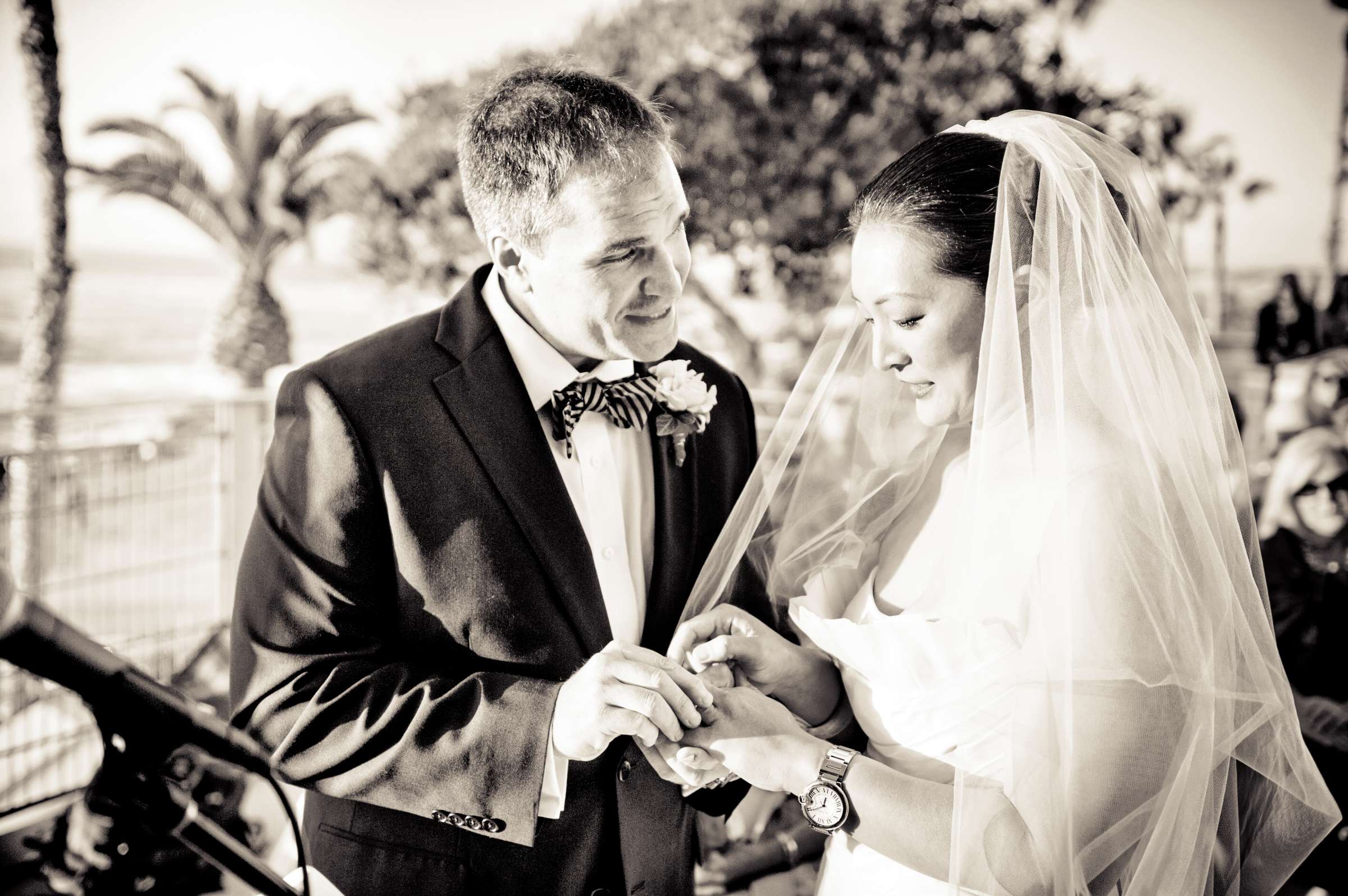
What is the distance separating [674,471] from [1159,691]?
105cm

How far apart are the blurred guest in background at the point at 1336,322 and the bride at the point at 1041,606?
17.1 feet

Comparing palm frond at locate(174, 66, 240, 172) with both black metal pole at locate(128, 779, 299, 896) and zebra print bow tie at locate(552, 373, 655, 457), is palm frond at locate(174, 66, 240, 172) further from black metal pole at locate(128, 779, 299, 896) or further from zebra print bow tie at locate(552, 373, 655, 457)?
black metal pole at locate(128, 779, 299, 896)

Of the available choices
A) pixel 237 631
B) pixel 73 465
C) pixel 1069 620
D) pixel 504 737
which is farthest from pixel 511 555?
pixel 73 465

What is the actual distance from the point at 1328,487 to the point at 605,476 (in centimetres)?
364

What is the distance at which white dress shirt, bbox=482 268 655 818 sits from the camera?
1999 millimetres

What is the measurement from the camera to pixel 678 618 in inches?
82.3

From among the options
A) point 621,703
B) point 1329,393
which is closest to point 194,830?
point 621,703

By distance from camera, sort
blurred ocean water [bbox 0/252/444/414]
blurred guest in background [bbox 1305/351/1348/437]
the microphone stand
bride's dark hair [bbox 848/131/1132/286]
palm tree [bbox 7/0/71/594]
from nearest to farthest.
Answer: the microphone stand → bride's dark hair [bbox 848/131/1132/286] → blurred guest in background [bbox 1305/351/1348/437] → palm tree [bbox 7/0/71/594] → blurred ocean water [bbox 0/252/444/414]

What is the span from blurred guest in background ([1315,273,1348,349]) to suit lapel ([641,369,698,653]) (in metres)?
5.83

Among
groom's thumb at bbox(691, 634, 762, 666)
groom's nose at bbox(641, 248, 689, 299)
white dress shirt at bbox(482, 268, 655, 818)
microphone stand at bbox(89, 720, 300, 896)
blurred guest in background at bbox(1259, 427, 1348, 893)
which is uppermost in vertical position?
groom's nose at bbox(641, 248, 689, 299)

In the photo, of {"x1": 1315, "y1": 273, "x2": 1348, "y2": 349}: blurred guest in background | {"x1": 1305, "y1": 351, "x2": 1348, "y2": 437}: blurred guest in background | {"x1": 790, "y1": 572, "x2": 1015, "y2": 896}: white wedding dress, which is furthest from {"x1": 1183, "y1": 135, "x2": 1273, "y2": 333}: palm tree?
{"x1": 790, "y1": 572, "x2": 1015, "y2": 896}: white wedding dress

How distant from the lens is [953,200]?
5.93 feet

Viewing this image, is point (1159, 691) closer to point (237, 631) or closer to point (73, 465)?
point (237, 631)

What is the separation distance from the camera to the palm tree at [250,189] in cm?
1059
